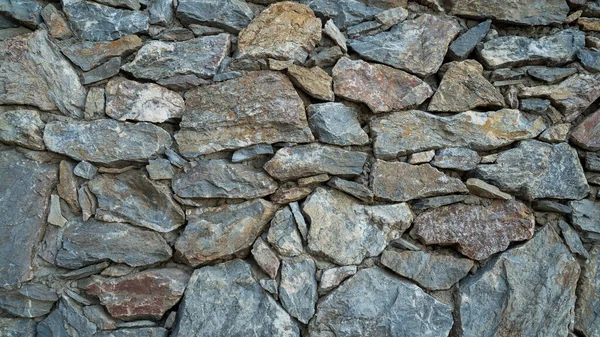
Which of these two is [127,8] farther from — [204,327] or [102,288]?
[204,327]

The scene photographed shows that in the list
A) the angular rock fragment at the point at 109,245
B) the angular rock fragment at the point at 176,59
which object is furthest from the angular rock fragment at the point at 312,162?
the angular rock fragment at the point at 109,245

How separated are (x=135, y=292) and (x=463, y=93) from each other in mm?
1835

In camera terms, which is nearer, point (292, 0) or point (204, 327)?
point (204, 327)

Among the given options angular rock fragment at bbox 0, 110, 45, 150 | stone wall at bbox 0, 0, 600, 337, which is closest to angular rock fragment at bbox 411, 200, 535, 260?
stone wall at bbox 0, 0, 600, 337

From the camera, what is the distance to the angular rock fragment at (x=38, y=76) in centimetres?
188

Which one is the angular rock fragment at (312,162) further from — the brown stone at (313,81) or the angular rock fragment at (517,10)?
the angular rock fragment at (517,10)

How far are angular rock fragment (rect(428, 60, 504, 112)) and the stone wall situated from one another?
0.01m

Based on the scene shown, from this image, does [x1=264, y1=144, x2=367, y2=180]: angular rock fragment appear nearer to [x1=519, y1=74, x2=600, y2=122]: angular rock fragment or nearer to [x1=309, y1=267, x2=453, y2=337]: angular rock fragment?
[x1=309, y1=267, x2=453, y2=337]: angular rock fragment

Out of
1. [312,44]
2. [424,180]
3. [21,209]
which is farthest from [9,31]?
[424,180]

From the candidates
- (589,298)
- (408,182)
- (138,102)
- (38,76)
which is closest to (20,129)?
(38,76)

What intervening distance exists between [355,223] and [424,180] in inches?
15.4

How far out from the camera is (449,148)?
1979 mm

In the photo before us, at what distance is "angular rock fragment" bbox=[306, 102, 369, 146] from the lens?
1925 millimetres

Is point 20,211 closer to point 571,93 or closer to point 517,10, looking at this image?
point 517,10
